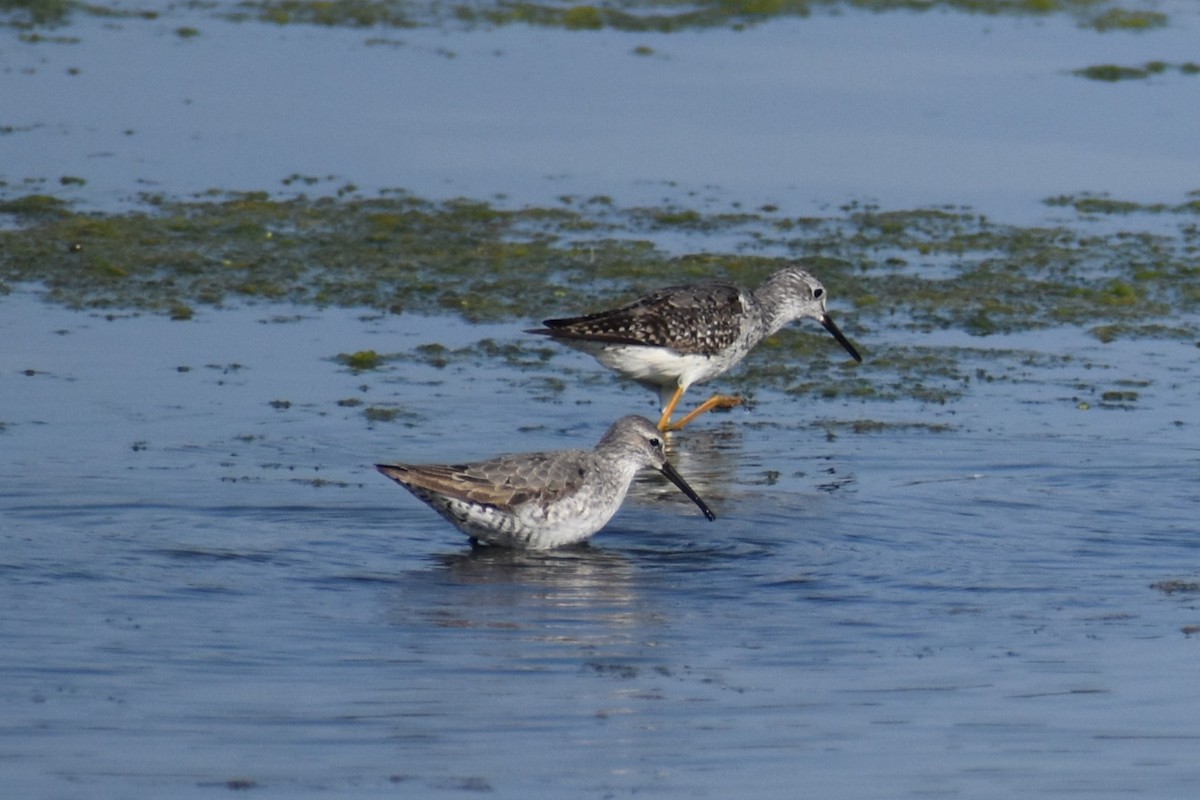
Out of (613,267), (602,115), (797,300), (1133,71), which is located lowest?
(613,267)

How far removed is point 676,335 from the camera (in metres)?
12.0

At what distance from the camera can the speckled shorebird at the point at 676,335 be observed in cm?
1188

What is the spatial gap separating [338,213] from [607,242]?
2039 millimetres

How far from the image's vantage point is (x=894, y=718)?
7125 mm

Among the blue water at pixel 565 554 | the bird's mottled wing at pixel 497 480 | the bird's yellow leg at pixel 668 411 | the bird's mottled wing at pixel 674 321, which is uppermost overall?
the bird's mottled wing at pixel 674 321

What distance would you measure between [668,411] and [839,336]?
120 centimetres

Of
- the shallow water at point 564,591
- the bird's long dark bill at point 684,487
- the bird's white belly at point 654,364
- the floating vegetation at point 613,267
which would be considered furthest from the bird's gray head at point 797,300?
the bird's long dark bill at point 684,487

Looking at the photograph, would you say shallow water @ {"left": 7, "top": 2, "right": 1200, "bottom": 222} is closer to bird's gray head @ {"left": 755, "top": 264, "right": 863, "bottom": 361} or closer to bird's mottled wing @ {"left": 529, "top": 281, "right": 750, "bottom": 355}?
bird's gray head @ {"left": 755, "top": 264, "right": 863, "bottom": 361}

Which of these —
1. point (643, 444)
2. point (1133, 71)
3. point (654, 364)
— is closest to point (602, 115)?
point (1133, 71)

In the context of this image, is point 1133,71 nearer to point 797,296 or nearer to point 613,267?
point 613,267

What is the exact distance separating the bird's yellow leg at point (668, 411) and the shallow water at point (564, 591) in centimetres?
21

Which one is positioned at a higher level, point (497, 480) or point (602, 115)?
point (602, 115)

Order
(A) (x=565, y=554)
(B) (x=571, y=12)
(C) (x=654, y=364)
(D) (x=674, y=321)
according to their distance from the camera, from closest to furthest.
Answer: (A) (x=565, y=554)
(D) (x=674, y=321)
(C) (x=654, y=364)
(B) (x=571, y=12)

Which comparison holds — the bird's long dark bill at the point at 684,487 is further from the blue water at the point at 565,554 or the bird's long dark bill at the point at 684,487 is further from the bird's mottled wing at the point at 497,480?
the bird's mottled wing at the point at 497,480
